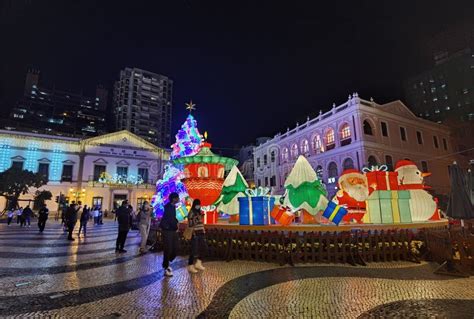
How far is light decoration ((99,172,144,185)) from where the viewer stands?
3647cm

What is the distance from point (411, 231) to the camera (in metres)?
7.21

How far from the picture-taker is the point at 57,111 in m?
77.7

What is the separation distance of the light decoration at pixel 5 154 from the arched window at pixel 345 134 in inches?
1599

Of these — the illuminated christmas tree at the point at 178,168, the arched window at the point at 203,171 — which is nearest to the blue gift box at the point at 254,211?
the arched window at the point at 203,171

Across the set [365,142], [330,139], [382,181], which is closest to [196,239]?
[382,181]

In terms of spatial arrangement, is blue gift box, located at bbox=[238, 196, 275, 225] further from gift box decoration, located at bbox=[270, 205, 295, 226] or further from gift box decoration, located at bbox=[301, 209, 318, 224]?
gift box decoration, located at bbox=[301, 209, 318, 224]

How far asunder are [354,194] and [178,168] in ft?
32.6

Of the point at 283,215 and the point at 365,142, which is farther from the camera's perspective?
the point at 365,142

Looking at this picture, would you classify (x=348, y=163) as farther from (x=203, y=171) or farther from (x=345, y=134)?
(x=203, y=171)

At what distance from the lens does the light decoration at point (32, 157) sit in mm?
33219

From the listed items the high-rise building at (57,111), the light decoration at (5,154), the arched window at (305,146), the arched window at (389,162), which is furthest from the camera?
the high-rise building at (57,111)

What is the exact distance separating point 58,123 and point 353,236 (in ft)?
294

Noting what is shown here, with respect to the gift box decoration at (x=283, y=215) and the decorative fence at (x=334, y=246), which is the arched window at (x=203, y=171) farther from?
the decorative fence at (x=334, y=246)

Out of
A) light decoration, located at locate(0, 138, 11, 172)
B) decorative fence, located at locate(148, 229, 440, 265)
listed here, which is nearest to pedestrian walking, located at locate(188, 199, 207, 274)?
decorative fence, located at locate(148, 229, 440, 265)
